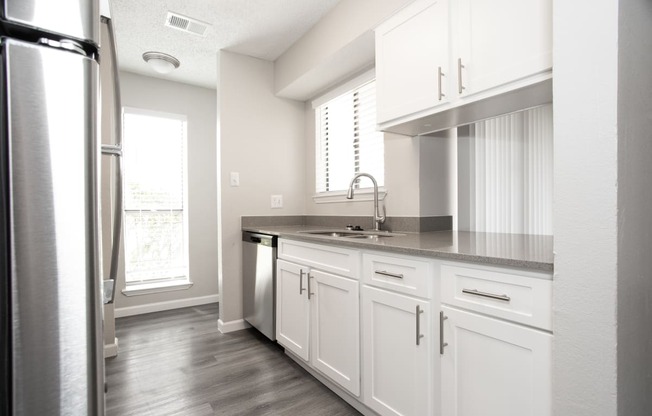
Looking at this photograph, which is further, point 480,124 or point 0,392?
point 480,124

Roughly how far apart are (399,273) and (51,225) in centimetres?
120

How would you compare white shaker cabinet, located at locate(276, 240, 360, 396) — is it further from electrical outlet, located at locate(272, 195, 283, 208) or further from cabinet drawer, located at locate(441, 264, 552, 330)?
electrical outlet, located at locate(272, 195, 283, 208)

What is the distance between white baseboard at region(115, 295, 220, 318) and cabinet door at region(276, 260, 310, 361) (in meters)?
1.78

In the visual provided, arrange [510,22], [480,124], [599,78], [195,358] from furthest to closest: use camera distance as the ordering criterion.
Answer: [195,358] < [480,124] < [510,22] < [599,78]

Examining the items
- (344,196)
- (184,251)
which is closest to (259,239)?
(344,196)

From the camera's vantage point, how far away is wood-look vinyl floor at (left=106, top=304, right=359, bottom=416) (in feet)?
5.79

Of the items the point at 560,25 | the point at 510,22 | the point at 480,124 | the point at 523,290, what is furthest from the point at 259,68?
the point at 523,290

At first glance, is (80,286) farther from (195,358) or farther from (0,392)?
(195,358)

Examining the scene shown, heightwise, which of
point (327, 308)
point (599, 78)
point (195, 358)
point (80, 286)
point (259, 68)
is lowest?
point (195, 358)

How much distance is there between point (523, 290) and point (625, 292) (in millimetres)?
234

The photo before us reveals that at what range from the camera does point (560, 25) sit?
3.00ft

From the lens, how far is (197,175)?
380cm

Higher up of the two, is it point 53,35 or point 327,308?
point 53,35

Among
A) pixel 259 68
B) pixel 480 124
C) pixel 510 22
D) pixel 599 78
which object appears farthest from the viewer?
pixel 259 68
